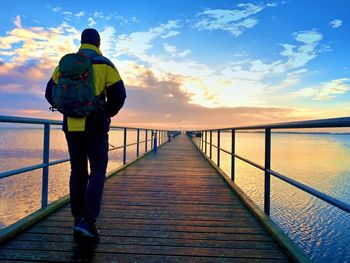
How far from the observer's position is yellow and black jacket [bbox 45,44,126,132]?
217 cm

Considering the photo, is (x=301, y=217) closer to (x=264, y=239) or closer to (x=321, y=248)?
(x=321, y=248)

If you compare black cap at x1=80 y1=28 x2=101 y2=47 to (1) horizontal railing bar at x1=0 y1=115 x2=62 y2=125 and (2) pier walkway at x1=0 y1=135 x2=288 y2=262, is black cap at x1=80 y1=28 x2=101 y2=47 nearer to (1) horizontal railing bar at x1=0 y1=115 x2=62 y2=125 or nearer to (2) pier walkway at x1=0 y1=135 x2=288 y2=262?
(1) horizontal railing bar at x1=0 y1=115 x2=62 y2=125

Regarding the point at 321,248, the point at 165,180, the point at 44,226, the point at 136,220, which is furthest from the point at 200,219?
the point at 321,248

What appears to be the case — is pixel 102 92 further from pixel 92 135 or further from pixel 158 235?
pixel 158 235

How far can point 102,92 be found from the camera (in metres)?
2.23

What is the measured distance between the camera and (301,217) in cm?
951

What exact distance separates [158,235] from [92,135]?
1.11 metres

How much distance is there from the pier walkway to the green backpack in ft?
3.63

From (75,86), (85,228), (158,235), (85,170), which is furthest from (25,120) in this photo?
(158,235)

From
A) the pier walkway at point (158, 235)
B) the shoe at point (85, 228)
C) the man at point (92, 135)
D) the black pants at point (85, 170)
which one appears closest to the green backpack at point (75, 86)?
the man at point (92, 135)

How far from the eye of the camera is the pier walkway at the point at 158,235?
6.85 ft

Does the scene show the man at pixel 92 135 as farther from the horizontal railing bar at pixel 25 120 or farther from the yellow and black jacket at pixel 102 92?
the horizontal railing bar at pixel 25 120

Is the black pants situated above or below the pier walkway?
above

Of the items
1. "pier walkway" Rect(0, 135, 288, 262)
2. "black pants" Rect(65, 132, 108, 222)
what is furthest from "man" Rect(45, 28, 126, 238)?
"pier walkway" Rect(0, 135, 288, 262)
